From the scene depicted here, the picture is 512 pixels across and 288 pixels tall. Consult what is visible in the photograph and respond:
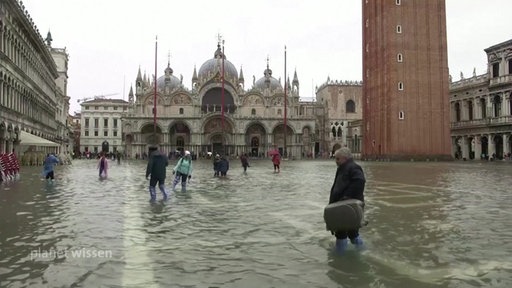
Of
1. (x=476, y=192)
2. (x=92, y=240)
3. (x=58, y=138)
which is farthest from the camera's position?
(x=58, y=138)

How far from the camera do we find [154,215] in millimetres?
9695

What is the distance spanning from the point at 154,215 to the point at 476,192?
10020 millimetres

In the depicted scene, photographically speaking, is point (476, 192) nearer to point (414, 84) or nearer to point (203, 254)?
point (203, 254)

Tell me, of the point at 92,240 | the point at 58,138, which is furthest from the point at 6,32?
the point at 58,138

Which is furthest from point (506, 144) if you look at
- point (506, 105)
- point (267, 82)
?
point (267, 82)

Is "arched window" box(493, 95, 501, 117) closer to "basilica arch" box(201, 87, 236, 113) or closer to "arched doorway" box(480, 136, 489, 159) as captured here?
"arched doorway" box(480, 136, 489, 159)

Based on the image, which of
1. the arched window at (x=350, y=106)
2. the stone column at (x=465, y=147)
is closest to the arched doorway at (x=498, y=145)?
the stone column at (x=465, y=147)

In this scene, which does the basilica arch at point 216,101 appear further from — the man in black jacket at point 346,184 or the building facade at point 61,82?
the man in black jacket at point 346,184

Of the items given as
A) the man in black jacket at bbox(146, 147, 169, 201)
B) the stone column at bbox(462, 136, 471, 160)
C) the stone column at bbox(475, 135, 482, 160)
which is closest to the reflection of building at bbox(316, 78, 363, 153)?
the stone column at bbox(462, 136, 471, 160)

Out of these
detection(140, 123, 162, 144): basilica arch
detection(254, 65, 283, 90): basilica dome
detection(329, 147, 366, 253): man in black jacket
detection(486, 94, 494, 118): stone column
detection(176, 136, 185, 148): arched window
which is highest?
detection(254, 65, 283, 90): basilica dome

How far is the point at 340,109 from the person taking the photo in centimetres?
8906

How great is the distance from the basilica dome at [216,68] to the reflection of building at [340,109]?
19340 millimetres

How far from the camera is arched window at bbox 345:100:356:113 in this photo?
89562 millimetres

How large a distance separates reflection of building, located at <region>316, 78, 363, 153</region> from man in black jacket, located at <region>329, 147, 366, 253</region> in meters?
81.0
